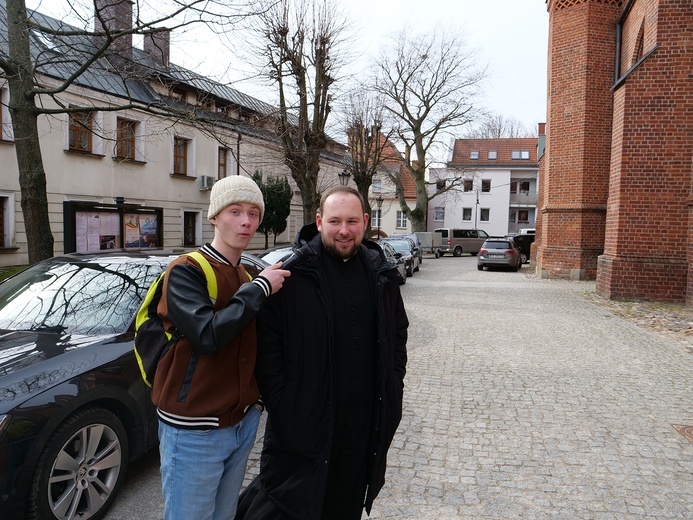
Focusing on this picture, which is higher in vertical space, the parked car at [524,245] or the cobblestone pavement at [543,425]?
the parked car at [524,245]

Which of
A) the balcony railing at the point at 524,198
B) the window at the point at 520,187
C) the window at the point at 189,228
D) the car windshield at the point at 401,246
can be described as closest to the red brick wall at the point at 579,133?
the car windshield at the point at 401,246

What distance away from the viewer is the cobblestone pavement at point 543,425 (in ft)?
10.5

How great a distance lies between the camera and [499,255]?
900 inches

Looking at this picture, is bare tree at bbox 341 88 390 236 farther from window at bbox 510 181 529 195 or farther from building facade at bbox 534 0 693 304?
window at bbox 510 181 529 195

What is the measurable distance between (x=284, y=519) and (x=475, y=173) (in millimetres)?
51486

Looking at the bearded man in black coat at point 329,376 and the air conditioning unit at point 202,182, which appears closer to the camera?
the bearded man in black coat at point 329,376

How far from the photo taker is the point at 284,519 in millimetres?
2035

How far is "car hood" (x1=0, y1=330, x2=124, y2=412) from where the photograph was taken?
2.53 metres

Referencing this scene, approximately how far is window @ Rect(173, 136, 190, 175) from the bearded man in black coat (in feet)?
77.3

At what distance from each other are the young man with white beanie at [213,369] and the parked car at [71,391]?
103cm

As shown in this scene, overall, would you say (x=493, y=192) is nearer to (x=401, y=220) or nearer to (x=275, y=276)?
(x=401, y=220)

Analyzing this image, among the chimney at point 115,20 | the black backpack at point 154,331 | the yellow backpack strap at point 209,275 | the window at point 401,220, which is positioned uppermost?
the chimney at point 115,20

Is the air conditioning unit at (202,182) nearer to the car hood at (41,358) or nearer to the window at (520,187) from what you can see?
the car hood at (41,358)

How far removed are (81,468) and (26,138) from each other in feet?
19.5
